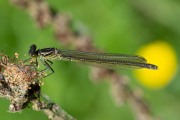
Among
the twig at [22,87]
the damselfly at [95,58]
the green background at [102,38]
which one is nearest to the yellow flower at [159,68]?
the green background at [102,38]

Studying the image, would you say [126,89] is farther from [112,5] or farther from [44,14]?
[112,5]

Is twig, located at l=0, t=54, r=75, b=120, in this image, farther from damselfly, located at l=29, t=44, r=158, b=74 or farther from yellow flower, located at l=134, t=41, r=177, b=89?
yellow flower, located at l=134, t=41, r=177, b=89

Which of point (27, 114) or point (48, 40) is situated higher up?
point (48, 40)

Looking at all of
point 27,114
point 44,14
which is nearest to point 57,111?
point 44,14

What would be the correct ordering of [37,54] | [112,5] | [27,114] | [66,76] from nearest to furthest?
[37,54]
[27,114]
[66,76]
[112,5]

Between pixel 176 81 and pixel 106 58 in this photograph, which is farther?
pixel 176 81

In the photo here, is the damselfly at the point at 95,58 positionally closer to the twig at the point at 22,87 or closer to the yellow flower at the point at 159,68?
the twig at the point at 22,87
